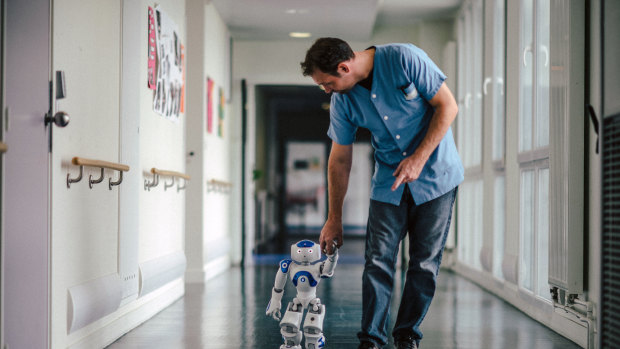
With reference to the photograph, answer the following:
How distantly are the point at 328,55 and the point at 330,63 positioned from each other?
28mm

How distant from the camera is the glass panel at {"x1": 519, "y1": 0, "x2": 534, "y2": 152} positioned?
364cm

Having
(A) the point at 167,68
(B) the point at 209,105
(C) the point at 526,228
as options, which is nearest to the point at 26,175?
(A) the point at 167,68

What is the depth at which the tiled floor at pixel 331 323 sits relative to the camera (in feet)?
8.75

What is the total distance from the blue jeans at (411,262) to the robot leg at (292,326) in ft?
0.81

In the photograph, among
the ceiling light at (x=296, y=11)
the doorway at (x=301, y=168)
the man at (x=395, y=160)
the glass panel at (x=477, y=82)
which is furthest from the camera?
the doorway at (x=301, y=168)

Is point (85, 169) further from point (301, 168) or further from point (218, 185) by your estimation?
point (301, 168)

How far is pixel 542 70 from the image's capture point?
337 cm

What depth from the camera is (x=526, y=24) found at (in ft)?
12.4

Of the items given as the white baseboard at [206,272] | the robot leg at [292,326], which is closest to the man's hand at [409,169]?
the robot leg at [292,326]

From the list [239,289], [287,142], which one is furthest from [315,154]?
[239,289]

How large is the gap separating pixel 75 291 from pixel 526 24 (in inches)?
120

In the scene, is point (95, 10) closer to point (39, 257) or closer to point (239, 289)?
point (39, 257)

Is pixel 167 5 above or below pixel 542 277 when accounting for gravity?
above

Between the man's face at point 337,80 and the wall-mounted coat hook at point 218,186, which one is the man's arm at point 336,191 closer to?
the man's face at point 337,80
